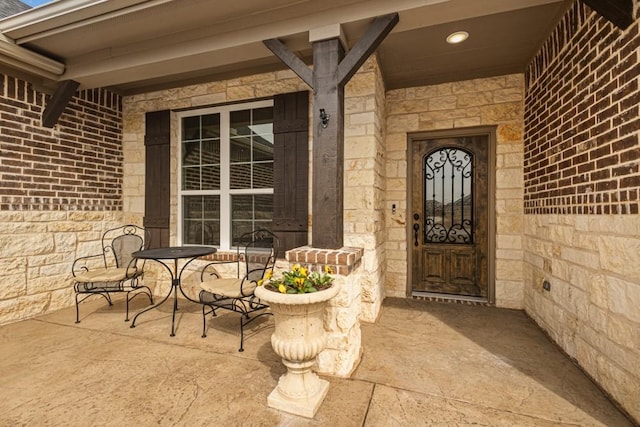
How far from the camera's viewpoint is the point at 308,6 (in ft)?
7.18

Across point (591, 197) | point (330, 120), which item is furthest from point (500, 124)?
point (330, 120)

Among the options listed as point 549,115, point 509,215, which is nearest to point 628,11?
point 549,115

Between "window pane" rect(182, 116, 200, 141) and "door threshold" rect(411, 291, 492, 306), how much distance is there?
136 inches

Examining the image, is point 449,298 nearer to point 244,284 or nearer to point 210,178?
point 244,284

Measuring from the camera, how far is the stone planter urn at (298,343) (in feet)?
5.40

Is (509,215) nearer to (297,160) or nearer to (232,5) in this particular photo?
(297,160)

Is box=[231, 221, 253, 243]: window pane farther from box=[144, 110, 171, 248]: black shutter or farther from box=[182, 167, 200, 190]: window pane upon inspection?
box=[144, 110, 171, 248]: black shutter

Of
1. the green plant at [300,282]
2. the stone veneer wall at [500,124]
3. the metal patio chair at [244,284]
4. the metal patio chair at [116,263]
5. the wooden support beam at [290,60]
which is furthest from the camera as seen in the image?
the stone veneer wall at [500,124]

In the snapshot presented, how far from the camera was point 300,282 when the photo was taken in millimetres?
1773

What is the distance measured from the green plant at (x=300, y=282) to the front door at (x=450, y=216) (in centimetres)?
220

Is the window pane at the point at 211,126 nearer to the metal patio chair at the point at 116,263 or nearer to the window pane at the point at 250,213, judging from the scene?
the window pane at the point at 250,213

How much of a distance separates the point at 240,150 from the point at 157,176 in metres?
1.16

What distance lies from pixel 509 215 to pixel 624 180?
5.61 ft

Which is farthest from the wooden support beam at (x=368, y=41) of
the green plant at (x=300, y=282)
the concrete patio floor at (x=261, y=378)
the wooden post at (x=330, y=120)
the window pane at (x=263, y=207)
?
the concrete patio floor at (x=261, y=378)
